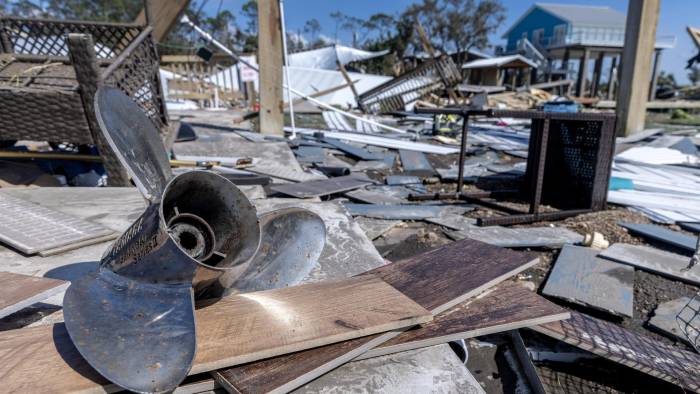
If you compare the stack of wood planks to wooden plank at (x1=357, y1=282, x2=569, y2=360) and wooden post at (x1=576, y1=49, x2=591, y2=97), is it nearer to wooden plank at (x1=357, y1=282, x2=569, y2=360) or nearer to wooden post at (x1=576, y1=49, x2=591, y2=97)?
wooden plank at (x1=357, y1=282, x2=569, y2=360)

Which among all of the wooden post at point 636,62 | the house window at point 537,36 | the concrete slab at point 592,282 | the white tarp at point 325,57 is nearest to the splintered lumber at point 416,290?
the concrete slab at point 592,282

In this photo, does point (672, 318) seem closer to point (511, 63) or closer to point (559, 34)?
point (511, 63)

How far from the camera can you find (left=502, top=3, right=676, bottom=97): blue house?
30472 millimetres

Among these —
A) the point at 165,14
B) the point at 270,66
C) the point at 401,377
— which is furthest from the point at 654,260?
the point at 165,14

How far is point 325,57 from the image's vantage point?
26.9 meters

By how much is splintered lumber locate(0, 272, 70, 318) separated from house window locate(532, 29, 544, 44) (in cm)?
4587

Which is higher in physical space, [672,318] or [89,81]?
[89,81]

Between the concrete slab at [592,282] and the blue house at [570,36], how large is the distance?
28.9m

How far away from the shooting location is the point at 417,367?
1.51 meters

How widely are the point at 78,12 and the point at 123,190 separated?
158 feet

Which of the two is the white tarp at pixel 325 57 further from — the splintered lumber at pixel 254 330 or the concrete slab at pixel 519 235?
the splintered lumber at pixel 254 330

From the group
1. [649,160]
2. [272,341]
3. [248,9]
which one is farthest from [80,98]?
[248,9]

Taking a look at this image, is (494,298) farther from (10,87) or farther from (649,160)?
(649,160)

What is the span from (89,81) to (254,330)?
303 cm
